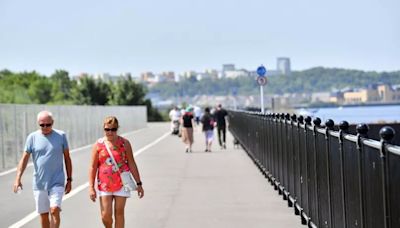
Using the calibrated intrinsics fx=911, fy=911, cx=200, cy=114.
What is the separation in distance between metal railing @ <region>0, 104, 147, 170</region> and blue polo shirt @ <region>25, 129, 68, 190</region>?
1591cm

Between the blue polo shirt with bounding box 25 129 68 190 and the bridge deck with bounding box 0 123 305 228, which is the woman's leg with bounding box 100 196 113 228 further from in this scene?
the bridge deck with bounding box 0 123 305 228

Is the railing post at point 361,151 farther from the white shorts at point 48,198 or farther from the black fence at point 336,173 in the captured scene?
the white shorts at point 48,198

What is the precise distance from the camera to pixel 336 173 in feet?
29.9

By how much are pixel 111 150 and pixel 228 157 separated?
19.9 metres

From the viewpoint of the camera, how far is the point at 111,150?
10055 millimetres

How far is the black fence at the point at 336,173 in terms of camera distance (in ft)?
20.5

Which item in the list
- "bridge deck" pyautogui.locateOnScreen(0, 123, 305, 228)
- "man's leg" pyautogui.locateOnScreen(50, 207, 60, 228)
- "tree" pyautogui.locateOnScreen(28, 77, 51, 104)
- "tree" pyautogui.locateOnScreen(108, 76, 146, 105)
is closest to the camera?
"man's leg" pyautogui.locateOnScreen(50, 207, 60, 228)

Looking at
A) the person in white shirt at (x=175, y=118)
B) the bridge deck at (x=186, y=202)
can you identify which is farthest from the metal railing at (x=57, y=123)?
the person in white shirt at (x=175, y=118)

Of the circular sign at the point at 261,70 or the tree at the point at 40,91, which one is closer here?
the circular sign at the point at 261,70

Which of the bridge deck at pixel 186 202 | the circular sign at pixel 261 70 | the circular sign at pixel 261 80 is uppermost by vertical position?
the circular sign at pixel 261 70

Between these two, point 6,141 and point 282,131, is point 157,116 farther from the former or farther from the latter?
point 282,131

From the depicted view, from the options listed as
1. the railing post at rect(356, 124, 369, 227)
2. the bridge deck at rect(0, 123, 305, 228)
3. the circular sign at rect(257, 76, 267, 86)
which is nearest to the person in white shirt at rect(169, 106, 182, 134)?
the circular sign at rect(257, 76, 267, 86)

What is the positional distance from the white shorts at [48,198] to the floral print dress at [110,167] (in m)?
0.49

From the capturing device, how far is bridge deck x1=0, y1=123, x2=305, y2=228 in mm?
13109
